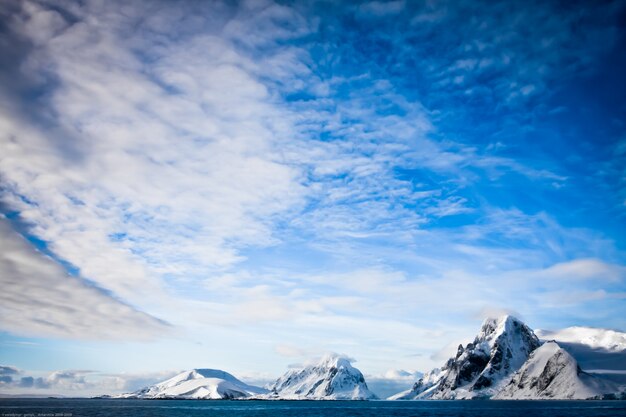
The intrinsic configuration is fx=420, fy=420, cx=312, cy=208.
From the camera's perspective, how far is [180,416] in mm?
165375

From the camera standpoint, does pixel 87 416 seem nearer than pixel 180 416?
Yes

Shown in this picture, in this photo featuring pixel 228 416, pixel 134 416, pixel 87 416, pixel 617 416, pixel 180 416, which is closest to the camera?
pixel 617 416

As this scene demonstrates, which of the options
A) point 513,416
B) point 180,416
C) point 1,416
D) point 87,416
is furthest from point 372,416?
point 1,416

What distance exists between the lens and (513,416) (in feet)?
481

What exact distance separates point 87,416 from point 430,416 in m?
122

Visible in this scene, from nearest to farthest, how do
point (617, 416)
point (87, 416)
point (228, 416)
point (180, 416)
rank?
point (617, 416) < point (87, 416) < point (180, 416) < point (228, 416)

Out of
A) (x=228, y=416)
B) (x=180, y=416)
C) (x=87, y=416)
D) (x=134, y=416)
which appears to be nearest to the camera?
(x=87, y=416)

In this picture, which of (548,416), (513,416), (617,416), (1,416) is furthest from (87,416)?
(617,416)

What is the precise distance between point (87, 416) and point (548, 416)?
523 feet

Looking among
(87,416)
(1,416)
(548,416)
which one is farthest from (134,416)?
(548,416)

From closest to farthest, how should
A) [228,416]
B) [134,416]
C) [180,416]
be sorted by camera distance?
[134,416] < [180,416] < [228,416]

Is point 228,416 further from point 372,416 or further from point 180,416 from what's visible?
point 372,416

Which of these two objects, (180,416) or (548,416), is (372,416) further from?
(180,416)

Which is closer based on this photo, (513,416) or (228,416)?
(513,416)
